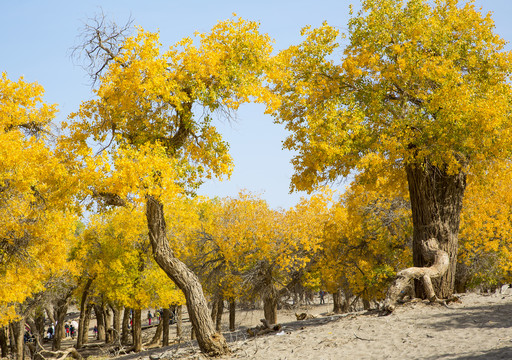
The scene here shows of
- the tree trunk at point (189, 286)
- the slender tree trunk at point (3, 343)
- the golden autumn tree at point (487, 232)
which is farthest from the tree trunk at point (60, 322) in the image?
the golden autumn tree at point (487, 232)

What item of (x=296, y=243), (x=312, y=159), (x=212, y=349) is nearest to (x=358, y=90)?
(x=312, y=159)

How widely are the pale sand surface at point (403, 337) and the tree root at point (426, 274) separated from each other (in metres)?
0.37

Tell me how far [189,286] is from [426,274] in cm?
724

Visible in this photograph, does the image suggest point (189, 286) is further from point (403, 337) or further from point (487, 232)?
point (487, 232)

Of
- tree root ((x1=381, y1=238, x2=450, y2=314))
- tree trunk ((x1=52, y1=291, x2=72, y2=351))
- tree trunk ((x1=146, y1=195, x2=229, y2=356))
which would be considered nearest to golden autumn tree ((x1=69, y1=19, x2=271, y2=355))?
tree trunk ((x1=146, y1=195, x2=229, y2=356))

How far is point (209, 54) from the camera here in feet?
39.9

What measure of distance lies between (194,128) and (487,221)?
1582cm

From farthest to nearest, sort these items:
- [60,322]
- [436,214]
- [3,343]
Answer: [60,322] → [3,343] → [436,214]

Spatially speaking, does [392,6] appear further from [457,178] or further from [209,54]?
[209,54]

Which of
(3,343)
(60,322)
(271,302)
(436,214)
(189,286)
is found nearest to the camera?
(189,286)

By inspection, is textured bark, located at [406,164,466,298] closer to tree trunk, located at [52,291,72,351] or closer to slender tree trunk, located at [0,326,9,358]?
tree trunk, located at [52,291,72,351]

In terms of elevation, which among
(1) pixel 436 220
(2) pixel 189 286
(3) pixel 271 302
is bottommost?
(3) pixel 271 302

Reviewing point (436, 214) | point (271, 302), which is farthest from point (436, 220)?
point (271, 302)

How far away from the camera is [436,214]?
621 inches
